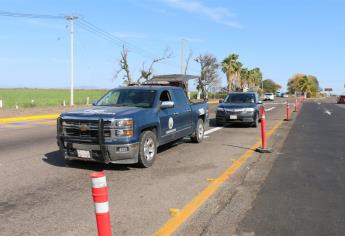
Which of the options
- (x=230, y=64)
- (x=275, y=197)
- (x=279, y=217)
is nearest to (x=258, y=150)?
(x=275, y=197)

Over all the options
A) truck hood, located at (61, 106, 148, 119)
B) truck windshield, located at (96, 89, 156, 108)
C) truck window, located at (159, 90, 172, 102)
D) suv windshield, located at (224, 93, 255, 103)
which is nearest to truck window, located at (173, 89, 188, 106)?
truck window, located at (159, 90, 172, 102)

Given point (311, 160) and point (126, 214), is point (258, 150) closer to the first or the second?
point (311, 160)

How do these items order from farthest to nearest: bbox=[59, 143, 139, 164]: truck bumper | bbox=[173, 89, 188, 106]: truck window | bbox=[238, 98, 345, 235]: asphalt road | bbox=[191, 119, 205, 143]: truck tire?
bbox=[191, 119, 205, 143]: truck tire → bbox=[173, 89, 188, 106]: truck window → bbox=[59, 143, 139, 164]: truck bumper → bbox=[238, 98, 345, 235]: asphalt road

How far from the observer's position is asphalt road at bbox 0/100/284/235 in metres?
5.35

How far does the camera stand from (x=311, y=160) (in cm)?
1009

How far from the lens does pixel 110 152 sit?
8156 mm

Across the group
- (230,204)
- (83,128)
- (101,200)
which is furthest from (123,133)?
(101,200)

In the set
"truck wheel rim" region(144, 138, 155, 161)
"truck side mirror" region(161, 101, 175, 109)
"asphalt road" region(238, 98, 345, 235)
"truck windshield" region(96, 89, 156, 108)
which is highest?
"truck windshield" region(96, 89, 156, 108)

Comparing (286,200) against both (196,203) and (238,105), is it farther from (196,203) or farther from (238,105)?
(238,105)

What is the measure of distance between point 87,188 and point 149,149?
84.5 inches

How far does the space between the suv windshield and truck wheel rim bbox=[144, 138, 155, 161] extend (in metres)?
11.2

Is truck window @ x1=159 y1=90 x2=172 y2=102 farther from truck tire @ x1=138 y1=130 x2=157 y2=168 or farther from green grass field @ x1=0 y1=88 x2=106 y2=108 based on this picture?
green grass field @ x1=0 y1=88 x2=106 y2=108

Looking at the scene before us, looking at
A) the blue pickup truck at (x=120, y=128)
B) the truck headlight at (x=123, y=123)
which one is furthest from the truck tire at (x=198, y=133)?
the truck headlight at (x=123, y=123)

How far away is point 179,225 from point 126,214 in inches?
32.2
